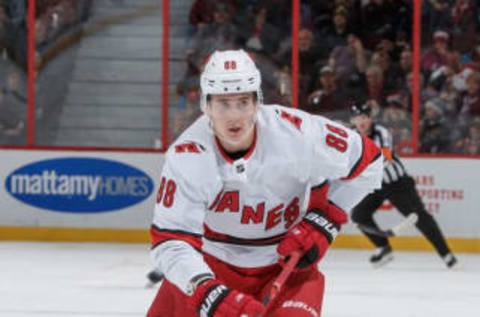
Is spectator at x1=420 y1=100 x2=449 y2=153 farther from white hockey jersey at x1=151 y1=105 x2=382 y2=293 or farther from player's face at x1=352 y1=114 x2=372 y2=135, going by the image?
white hockey jersey at x1=151 y1=105 x2=382 y2=293

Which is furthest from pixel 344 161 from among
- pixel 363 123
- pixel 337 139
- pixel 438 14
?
pixel 438 14

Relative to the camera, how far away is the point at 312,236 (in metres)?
3.47

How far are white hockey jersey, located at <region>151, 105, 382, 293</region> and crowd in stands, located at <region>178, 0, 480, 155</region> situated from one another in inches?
210

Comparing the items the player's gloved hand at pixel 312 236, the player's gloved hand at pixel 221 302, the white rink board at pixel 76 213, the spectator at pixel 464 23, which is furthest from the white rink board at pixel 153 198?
the player's gloved hand at pixel 221 302

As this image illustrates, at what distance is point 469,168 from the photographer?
888cm

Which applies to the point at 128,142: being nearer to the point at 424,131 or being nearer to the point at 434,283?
the point at 424,131

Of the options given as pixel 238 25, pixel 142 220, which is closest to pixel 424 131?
pixel 238 25

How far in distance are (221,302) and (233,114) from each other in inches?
18.9

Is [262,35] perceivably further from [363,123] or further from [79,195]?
[79,195]

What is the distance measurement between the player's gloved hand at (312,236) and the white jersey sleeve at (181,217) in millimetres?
282

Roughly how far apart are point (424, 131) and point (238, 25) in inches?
60.3

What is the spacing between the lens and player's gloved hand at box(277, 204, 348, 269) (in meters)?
3.44

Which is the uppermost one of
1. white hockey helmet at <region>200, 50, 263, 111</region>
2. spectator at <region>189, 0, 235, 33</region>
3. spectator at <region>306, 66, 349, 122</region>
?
white hockey helmet at <region>200, 50, 263, 111</region>

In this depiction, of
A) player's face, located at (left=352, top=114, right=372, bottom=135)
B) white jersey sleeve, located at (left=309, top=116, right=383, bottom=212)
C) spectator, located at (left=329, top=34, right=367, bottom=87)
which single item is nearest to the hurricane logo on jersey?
spectator, located at (left=329, top=34, right=367, bottom=87)
